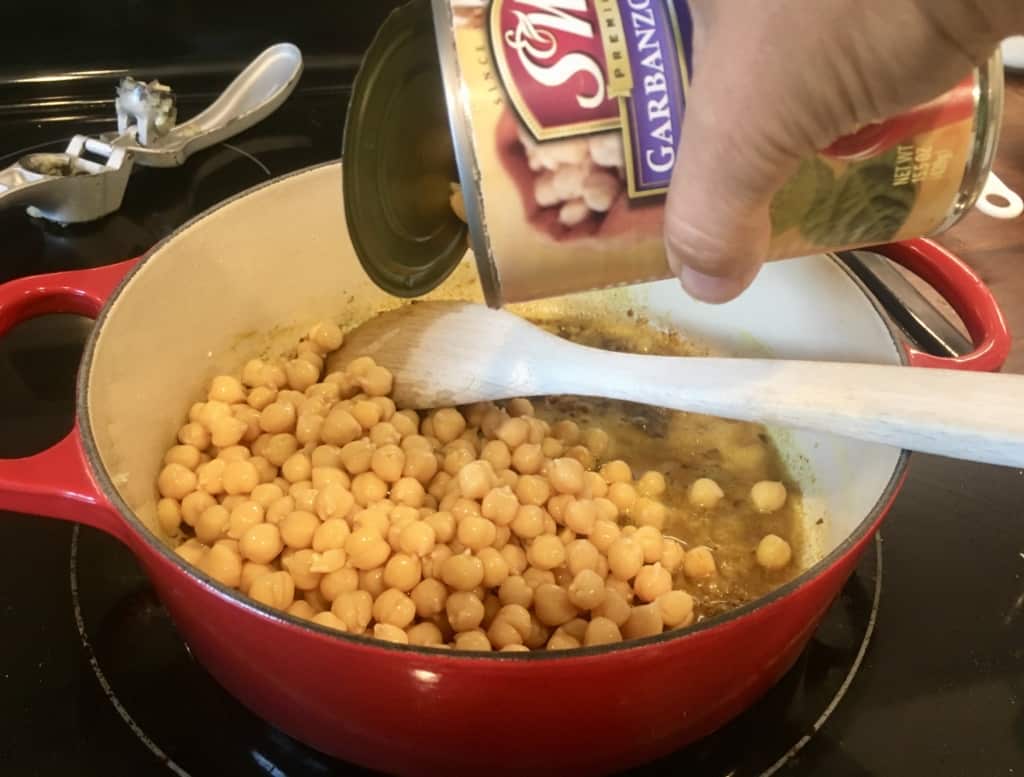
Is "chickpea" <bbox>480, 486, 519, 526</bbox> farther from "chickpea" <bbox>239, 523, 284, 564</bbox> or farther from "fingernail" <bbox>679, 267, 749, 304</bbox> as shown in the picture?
"fingernail" <bbox>679, 267, 749, 304</bbox>

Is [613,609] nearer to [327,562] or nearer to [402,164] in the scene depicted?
[327,562]

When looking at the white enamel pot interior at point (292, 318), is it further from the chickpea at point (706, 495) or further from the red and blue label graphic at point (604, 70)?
the red and blue label graphic at point (604, 70)

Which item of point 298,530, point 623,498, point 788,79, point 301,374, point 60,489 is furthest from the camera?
point 301,374

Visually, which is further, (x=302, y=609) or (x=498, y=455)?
(x=498, y=455)

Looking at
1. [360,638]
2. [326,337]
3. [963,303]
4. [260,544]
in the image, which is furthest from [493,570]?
[963,303]

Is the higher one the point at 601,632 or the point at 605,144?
the point at 605,144

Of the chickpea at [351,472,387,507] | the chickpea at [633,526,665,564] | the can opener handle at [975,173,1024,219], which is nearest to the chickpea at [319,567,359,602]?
the chickpea at [351,472,387,507]

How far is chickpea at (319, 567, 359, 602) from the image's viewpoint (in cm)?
100

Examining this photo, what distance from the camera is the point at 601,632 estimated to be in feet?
3.04

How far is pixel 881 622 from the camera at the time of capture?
1008 millimetres

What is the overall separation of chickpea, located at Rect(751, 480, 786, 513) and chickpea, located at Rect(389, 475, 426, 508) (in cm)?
41

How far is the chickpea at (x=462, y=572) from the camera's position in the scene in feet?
3.23

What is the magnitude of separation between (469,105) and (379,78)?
7.8 inches

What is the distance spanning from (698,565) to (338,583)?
0.40m
